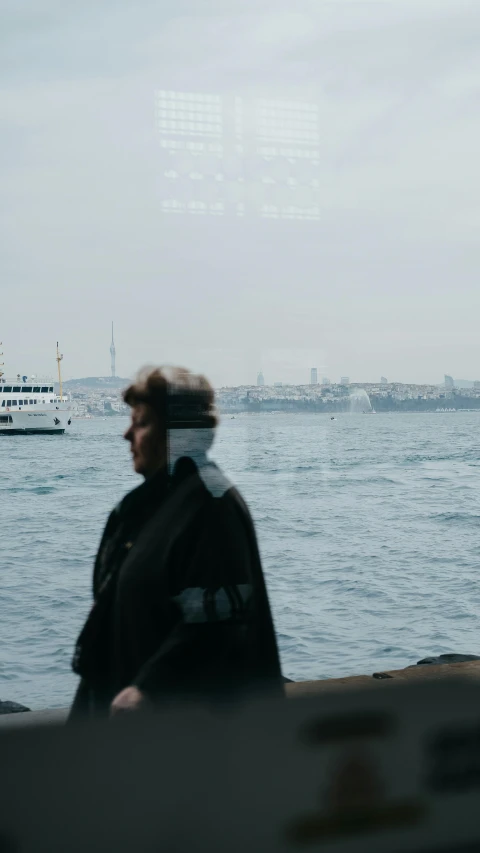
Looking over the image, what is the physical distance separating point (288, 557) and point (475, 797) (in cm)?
1476

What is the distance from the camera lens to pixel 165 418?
1.00 metres

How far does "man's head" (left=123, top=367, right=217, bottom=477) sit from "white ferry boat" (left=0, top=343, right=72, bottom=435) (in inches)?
481

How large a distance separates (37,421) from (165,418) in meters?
18.0

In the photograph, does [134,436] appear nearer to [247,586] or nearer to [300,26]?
[247,586]

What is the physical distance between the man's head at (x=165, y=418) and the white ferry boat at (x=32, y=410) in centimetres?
1222

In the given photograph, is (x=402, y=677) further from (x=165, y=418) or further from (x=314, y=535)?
(x=314, y=535)

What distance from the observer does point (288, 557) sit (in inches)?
619

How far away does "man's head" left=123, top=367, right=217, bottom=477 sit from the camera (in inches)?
38.8

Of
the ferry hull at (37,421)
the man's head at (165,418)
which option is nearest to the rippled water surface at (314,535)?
the man's head at (165,418)

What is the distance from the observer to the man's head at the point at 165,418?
3.24ft

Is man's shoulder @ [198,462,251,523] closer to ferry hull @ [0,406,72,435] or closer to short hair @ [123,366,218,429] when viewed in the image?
short hair @ [123,366,218,429]

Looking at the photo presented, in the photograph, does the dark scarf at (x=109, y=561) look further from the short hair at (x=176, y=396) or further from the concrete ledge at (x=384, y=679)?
the concrete ledge at (x=384, y=679)

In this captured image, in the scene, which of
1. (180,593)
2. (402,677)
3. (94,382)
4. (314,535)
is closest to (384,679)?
(402,677)

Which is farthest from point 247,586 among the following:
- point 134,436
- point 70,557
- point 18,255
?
point 18,255
